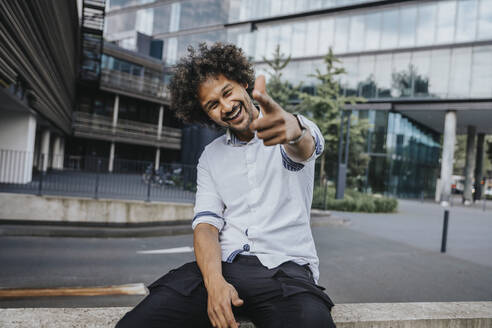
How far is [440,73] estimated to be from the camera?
29.2m

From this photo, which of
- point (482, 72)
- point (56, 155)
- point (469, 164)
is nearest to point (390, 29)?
point (482, 72)

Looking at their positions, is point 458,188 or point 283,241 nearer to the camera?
point 283,241

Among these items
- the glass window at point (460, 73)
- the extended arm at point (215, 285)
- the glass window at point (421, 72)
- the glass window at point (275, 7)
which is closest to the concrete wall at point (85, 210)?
the extended arm at point (215, 285)

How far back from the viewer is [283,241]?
1976 mm

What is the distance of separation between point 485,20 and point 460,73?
393cm

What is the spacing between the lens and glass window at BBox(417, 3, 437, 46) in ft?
96.6

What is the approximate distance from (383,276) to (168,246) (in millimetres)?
4556

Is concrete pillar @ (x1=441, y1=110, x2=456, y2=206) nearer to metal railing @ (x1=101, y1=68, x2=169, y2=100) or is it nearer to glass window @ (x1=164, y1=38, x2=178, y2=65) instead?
metal railing @ (x1=101, y1=68, x2=169, y2=100)

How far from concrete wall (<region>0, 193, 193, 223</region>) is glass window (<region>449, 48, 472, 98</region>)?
25441 millimetres

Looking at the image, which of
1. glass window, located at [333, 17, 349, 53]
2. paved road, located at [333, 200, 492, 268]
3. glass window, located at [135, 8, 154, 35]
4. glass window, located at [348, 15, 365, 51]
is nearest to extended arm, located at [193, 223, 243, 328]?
paved road, located at [333, 200, 492, 268]

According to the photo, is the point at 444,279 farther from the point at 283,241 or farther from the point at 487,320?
the point at 283,241

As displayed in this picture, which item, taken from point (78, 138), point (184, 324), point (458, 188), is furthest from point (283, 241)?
point (458, 188)

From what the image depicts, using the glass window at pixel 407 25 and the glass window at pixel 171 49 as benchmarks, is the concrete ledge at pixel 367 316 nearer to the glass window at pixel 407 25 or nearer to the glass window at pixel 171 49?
the glass window at pixel 407 25

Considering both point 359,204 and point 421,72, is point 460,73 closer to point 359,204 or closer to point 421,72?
point 421,72
